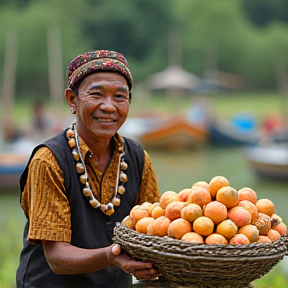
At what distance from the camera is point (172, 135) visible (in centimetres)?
2233

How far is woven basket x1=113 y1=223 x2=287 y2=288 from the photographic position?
1973 mm

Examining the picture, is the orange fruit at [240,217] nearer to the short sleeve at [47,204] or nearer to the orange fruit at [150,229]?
the orange fruit at [150,229]

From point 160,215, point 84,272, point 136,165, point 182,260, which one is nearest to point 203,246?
point 182,260

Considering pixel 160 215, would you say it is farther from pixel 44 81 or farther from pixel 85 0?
pixel 85 0

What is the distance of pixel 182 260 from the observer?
78.3 inches

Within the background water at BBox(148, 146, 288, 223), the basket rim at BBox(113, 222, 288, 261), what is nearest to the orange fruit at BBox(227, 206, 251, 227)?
the basket rim at BBox(113, 222, 288, 261)

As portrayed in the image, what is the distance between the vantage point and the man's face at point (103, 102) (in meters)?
2.42

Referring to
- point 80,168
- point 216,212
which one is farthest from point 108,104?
point 216,212

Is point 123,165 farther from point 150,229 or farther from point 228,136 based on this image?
point 228,136

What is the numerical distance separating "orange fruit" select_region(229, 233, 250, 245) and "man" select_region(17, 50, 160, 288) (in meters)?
0.45

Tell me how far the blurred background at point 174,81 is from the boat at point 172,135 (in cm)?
4

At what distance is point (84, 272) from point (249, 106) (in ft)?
125

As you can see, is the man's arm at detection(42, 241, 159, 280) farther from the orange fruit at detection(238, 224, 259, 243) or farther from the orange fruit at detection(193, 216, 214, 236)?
the orange fruit at detection(238, 224, 259, 243)

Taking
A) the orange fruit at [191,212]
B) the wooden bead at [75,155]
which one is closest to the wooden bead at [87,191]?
the wooden bead at [75,155]
